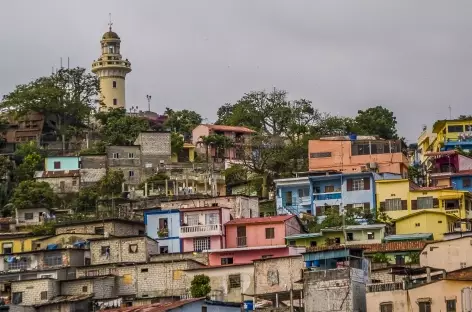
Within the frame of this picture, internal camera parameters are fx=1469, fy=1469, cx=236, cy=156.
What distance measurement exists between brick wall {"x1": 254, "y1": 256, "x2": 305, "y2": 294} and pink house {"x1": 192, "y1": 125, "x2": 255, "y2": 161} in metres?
30.0

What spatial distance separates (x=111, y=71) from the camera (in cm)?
10156

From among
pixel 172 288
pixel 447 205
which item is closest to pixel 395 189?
pixel 447 205

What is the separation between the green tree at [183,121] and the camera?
93.6m

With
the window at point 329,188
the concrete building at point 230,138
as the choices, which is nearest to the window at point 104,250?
the window at point 329,188

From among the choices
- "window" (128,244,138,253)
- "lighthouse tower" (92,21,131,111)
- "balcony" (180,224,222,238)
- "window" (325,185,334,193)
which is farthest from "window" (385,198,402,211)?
"lighthouse tower" (92,21,131,111)

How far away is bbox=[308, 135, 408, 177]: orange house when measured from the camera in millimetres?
76250

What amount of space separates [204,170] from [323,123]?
9218mm

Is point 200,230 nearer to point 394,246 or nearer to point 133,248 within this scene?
point 133,248

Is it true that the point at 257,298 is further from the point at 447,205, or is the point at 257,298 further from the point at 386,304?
the point at 447,205

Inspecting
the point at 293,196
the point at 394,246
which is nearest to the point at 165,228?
the point at 293,196

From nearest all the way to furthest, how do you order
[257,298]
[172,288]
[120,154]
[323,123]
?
1. [257,298]
2. [172,288]
3. [120,154]
4. [323,123]

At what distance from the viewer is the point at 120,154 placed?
8312 centimetres

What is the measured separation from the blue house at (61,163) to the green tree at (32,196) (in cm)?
452

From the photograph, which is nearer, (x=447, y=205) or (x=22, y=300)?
(x=22, y=300)
